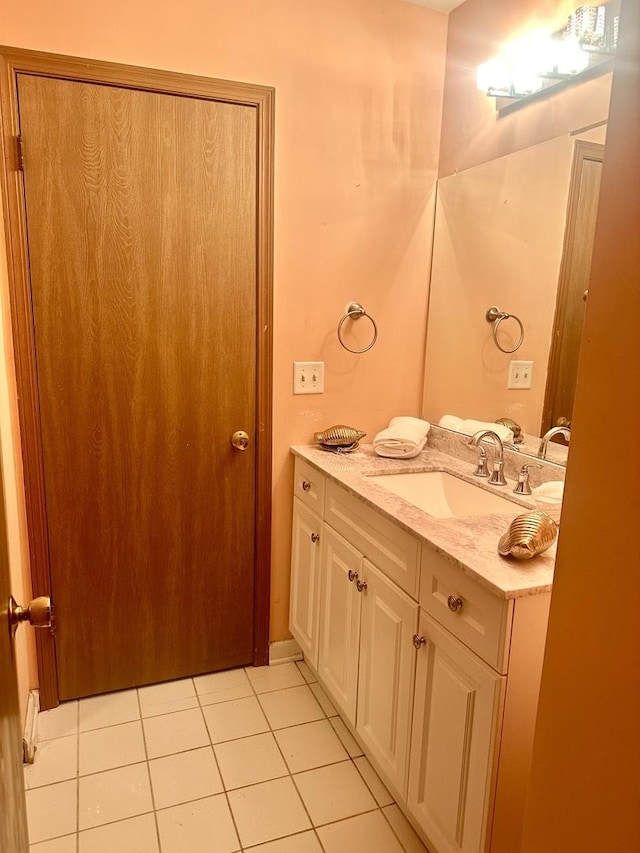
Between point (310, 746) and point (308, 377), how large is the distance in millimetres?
1266

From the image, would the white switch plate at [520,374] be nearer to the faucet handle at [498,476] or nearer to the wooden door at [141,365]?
the faucet handle at [498,476]

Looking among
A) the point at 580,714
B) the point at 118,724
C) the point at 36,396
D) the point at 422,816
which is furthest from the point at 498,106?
the point at 118,724

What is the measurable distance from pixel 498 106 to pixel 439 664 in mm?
1768

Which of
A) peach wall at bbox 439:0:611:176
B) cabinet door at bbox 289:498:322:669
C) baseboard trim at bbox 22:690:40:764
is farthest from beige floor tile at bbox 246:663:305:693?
peach wall at bbox 439:0:611:176

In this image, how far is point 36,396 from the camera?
1855 mm

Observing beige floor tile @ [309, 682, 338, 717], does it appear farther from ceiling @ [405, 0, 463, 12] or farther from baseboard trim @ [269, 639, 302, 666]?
ceiling @ [405, 0, 463, 12]

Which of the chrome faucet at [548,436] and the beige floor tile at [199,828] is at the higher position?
the chrome faucet at [548,436]

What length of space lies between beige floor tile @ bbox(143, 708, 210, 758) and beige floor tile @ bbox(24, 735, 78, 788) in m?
0.23

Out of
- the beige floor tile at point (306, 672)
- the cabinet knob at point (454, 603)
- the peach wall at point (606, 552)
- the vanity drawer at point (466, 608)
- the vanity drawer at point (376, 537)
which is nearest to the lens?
the peach wall at point (606, 552)

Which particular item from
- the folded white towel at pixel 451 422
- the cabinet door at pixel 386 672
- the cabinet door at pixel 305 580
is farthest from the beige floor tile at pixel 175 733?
the folded white towel at pixel 451 422

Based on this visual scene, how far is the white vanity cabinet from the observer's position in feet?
3.83

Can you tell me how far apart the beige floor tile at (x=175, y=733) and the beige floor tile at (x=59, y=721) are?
25cm

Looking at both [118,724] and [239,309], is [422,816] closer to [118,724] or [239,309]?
[118,724]

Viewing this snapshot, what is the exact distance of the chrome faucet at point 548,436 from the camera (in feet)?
5.60
